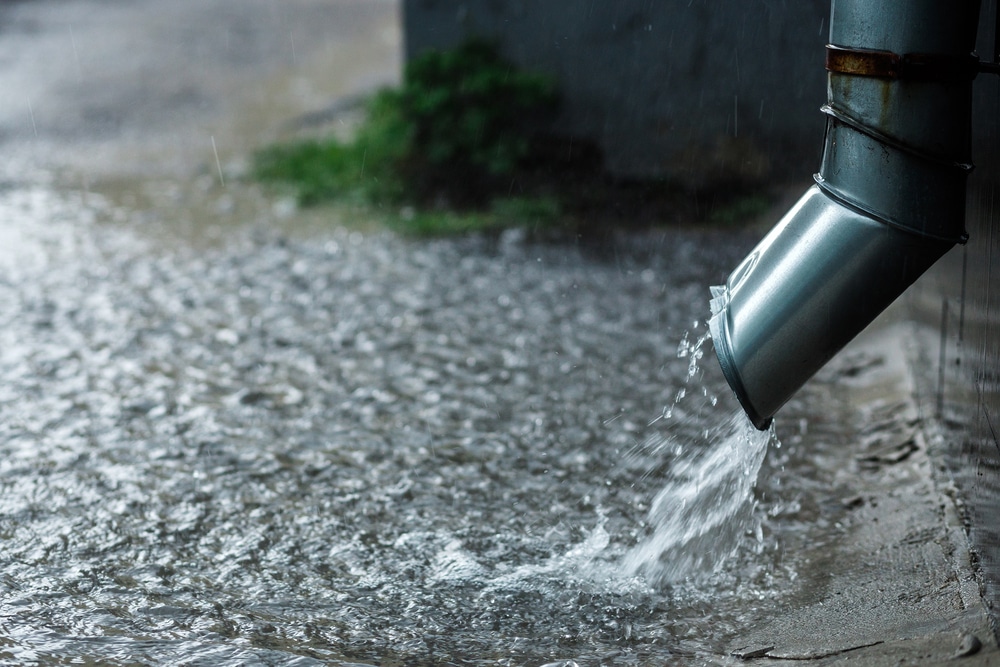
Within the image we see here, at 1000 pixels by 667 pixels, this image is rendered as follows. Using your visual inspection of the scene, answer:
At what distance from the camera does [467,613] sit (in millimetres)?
2727

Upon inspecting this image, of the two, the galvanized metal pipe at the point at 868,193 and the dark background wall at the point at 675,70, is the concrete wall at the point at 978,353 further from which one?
the dark background wall at the point at 675,70

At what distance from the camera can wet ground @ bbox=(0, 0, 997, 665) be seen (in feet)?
8.68

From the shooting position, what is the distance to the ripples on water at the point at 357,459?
2680 mm

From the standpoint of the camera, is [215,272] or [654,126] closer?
[215,272]

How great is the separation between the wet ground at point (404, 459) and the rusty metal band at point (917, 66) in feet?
4.05

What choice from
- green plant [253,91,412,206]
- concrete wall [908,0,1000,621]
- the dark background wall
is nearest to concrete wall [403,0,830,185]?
the dark background wall

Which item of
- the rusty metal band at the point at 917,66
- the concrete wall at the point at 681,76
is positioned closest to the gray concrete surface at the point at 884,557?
the rusty metal band at the point at 917,66

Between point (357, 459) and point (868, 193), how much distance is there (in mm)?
1937

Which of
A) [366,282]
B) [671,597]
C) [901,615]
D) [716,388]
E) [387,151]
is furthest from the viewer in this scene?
[387,151]

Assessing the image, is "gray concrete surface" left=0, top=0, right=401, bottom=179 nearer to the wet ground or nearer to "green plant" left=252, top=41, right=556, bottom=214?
"green plant" left=252, top=41, right=556, bottom=214

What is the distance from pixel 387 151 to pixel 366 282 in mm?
2037

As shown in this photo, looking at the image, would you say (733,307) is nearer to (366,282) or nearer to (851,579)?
(851,579)

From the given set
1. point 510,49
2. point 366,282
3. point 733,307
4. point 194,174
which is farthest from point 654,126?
point 733,307

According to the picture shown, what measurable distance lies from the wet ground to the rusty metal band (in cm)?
123
